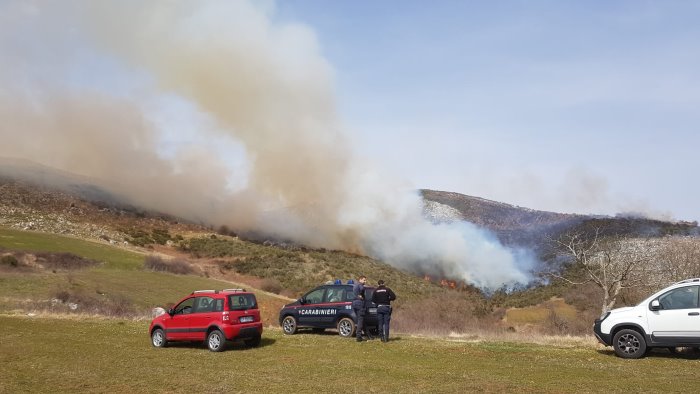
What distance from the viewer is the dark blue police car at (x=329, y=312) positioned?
1878cm

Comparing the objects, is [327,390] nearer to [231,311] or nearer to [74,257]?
[231,311]

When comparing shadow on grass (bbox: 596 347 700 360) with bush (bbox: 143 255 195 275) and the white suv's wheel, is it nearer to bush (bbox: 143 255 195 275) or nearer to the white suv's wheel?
the white suv's wheel

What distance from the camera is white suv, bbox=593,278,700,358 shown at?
1334 cm

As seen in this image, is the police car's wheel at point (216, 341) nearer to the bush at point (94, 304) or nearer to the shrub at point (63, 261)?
the bush at point (94, 304)

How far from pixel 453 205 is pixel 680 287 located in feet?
224

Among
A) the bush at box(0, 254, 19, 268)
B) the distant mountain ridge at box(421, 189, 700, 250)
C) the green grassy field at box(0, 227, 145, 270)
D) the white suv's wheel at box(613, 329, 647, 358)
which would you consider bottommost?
the white suv's wheel at box(613, 329, 647, 358)

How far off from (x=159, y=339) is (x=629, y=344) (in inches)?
546

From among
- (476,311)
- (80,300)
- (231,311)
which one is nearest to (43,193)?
(80,300)

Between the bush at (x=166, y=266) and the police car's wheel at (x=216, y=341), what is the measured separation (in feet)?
103

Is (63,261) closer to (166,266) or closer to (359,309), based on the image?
(166,266)

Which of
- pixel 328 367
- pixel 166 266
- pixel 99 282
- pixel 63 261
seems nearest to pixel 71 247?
pixel 63 261

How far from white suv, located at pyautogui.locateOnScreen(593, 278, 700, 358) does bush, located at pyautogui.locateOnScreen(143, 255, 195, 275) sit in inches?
1525

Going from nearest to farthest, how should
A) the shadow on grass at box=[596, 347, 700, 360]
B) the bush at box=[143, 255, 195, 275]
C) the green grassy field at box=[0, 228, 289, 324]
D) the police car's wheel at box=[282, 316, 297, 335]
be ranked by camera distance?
1. the shadow on grass at box=[596, 347, 700, 360]
2. the police car's wheel at box=[282, 316, 297, 335]
3. the green grassy field at box=[0, 228, 289, 324]
4. the bush at box=[143, 255, 195, 275]

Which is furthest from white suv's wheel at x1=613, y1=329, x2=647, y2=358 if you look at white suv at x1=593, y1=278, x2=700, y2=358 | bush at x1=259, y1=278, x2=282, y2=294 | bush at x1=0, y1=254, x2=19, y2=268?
bush at x1=0, y1=254, x2=19, y2=268
